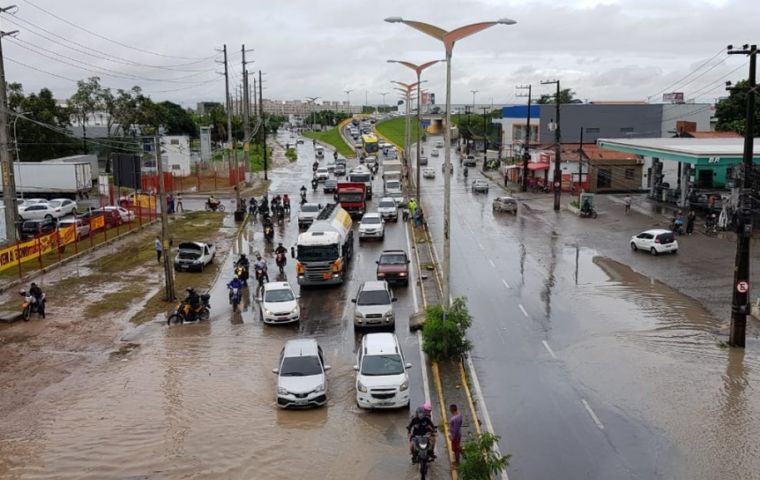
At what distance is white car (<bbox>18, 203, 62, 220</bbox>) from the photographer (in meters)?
55.0

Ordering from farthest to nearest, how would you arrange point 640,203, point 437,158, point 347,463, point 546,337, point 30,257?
point 437,158 < point 640,203 < point 30,257 < point 546,337 < point 347,463

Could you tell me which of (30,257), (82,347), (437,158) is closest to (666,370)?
(82,347)

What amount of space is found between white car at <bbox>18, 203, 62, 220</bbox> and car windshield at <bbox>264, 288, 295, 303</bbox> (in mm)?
33706

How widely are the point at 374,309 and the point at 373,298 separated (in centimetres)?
68

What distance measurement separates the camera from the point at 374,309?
2630 cm

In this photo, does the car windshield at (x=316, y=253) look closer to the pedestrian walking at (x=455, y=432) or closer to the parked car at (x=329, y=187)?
the pedestrian walking at (x=455, y=432)

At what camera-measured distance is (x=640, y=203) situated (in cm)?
6162

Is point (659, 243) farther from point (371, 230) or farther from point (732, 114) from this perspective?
point (732, 114)

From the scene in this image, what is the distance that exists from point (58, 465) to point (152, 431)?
2.24m

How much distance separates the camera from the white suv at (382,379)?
1853 cm

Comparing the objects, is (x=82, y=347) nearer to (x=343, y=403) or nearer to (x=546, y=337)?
(x=343, y=403)

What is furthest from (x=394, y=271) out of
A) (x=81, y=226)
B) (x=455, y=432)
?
(x=81, y=226)

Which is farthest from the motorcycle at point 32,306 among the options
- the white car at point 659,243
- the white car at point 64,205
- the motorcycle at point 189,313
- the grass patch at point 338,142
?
the grass patch at point 338,142

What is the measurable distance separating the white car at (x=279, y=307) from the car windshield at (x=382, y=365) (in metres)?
8.36
